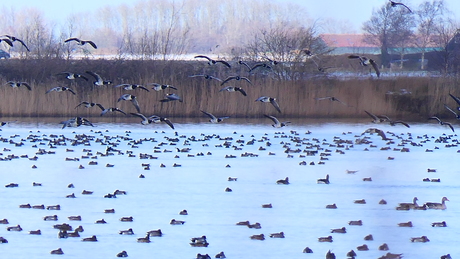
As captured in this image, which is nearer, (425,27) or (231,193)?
(231,193)

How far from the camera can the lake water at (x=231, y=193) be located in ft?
22.9

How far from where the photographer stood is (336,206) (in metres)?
8.76

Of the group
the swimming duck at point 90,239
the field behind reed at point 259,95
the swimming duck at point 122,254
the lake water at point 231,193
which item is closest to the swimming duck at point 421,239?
the lake water at point 231,193

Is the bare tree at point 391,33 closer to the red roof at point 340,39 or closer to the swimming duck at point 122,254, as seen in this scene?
the red roof at point 340,39

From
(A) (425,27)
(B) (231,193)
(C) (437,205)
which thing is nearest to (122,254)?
(B) (231,193)

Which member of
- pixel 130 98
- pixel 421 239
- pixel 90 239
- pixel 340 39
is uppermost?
pixel 340 39

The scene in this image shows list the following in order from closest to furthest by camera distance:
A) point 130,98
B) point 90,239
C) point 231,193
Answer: point 90,239 < point 231,193 < point 130,98

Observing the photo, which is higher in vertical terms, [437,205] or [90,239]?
[437,205]

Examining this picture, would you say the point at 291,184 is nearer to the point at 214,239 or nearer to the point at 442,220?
the point at 442,220

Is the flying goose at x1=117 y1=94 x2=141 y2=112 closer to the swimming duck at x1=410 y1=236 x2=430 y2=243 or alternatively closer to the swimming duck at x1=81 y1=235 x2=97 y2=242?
the swimming duck at x1=81 y1=235 x2=97 y2=242

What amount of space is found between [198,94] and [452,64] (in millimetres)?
11306

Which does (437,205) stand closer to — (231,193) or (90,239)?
(231,193)

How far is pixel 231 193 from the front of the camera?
31.9ft

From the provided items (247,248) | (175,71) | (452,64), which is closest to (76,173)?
(247,248)
